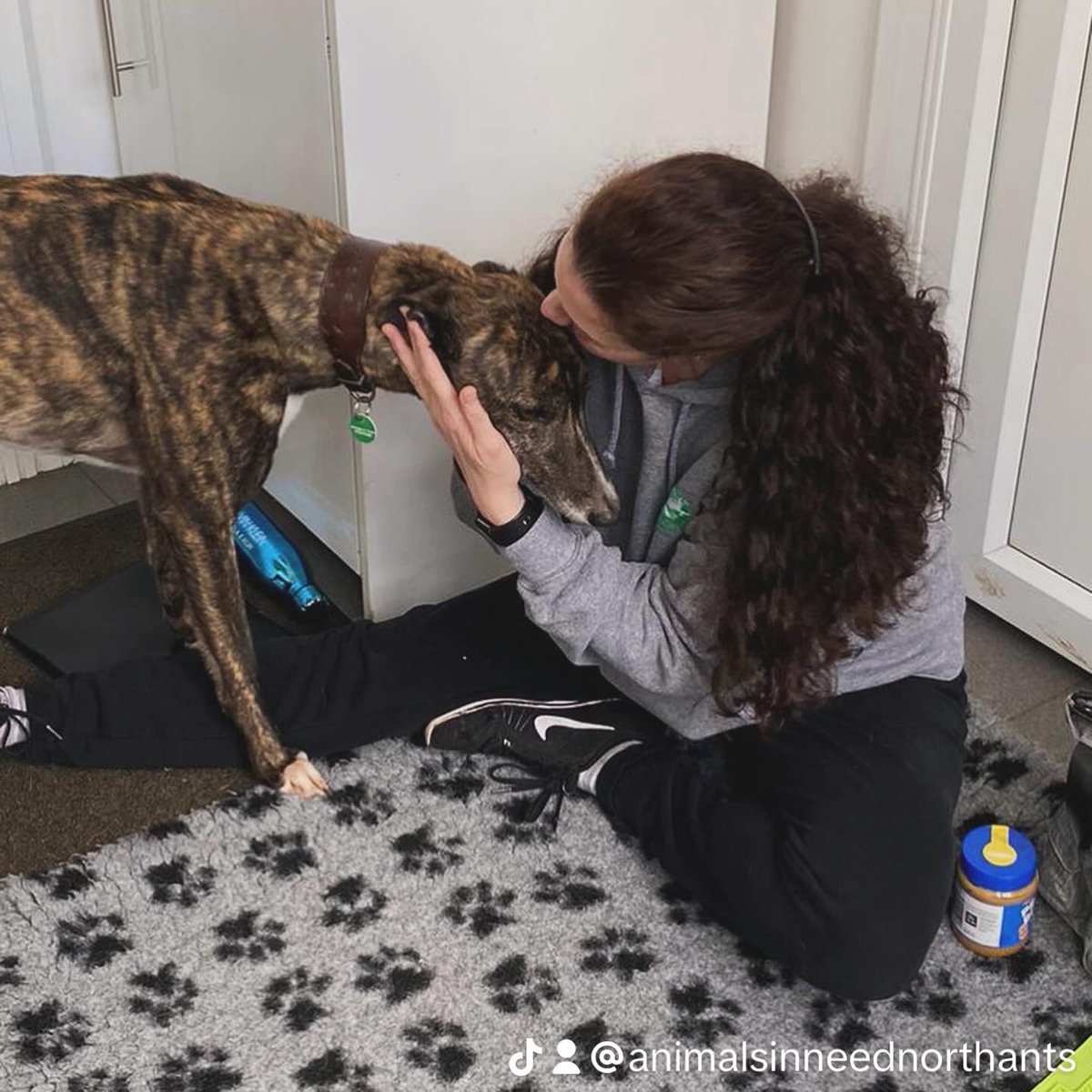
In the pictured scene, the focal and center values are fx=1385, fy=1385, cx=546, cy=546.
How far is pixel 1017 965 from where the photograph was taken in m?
1.57

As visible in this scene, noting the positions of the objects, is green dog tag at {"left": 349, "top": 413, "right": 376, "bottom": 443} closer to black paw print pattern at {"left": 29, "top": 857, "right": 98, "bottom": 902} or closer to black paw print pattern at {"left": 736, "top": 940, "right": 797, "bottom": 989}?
black paw print pattern at {"left": 29, "top": 857, "right": 98, "bottom": 902}

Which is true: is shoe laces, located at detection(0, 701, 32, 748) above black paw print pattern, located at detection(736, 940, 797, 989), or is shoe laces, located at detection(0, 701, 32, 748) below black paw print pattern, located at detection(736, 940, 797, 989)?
above

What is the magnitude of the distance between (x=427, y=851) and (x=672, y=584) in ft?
1.51

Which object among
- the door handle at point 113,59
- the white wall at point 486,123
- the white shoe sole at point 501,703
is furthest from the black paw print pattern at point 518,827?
the door handle at point 113,59

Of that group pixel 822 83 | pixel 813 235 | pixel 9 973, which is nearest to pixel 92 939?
pixel 9 973

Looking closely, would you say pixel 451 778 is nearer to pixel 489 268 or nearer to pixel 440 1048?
pixel 440 1048

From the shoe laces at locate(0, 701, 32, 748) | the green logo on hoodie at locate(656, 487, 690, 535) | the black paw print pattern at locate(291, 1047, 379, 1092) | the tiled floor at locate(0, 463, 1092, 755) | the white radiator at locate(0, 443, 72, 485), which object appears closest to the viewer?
the black paw print pattern at locate(291, 1047, 379, 1092)

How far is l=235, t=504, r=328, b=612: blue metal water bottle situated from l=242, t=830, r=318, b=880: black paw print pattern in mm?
504

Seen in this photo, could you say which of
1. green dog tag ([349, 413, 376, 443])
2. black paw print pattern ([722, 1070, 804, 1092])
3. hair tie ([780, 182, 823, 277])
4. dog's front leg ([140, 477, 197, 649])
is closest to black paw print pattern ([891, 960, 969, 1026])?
black paw print pattern ([722, 1070, 804, 1092])

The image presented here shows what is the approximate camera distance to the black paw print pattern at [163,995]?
1.48 m

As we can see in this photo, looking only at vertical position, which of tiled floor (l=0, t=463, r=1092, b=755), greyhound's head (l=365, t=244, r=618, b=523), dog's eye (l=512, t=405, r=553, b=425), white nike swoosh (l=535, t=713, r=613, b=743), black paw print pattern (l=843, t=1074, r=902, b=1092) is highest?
greyhound's head (l=365, t=244, r=618, b=523)

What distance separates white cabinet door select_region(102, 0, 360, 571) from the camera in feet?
5.68

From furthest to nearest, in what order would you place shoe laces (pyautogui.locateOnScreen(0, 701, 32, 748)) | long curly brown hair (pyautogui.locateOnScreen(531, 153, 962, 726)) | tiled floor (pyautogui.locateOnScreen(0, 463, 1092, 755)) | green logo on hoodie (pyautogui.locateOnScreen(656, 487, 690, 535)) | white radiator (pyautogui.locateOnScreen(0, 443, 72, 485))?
white radiator (pyautogui.locateOnScreen(0, 443, 72, 485))
tiled floor (pyautogui.locateOnScreen(0, 463, 1092, 755))
shoe laces (pyautogui.locateOnScreen(0, 701, 32, 748))
green logo on hoodie (pyautogui.locateOnScreen(656, 487, 690, 535))
long curly brown hair (pyautogui.locateOnScreen(531, 153, 962, 726))

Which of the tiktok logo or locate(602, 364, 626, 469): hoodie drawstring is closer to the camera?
the tiktok logo
